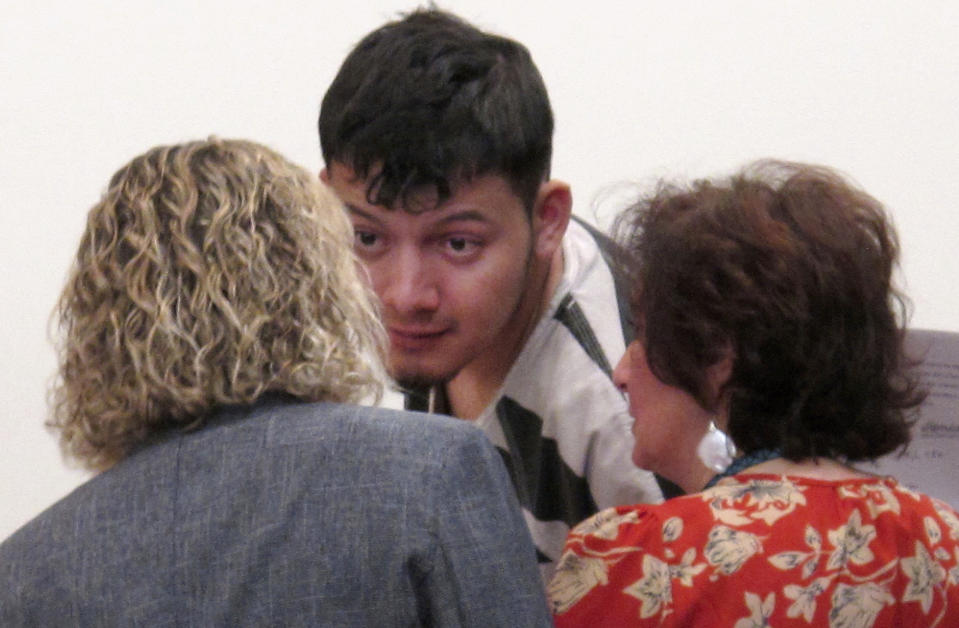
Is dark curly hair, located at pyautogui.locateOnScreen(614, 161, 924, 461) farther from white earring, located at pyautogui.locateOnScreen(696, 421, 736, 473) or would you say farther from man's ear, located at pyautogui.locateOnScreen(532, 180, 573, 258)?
man's ear, located at pyautogui.locateOnScreen(532, 180, 573, 258)

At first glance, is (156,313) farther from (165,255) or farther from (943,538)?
(943,538)

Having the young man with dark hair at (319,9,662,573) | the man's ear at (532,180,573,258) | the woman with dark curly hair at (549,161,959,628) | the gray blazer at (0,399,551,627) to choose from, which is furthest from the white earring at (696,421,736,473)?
the man's ear at (532,180,573,258)

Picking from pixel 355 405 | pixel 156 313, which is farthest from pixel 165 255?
pixel 355 405

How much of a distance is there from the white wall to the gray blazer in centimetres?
157

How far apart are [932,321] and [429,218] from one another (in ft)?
4.65

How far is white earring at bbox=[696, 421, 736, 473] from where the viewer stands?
1.25m

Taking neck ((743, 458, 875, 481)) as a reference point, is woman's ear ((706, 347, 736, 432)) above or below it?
above

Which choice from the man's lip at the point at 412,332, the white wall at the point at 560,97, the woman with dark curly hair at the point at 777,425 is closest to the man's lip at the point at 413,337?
the man's lip at the point at 412,332

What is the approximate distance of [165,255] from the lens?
1013 millimetres

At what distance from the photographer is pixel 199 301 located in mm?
1000

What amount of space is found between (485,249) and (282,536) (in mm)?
600

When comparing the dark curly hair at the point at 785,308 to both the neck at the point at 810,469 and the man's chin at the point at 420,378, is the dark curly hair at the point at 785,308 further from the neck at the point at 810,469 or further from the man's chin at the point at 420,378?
the man's chin at the point at 420,378

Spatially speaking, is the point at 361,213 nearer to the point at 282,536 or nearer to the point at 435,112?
the point at 435,112

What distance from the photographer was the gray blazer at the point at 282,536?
98cm
